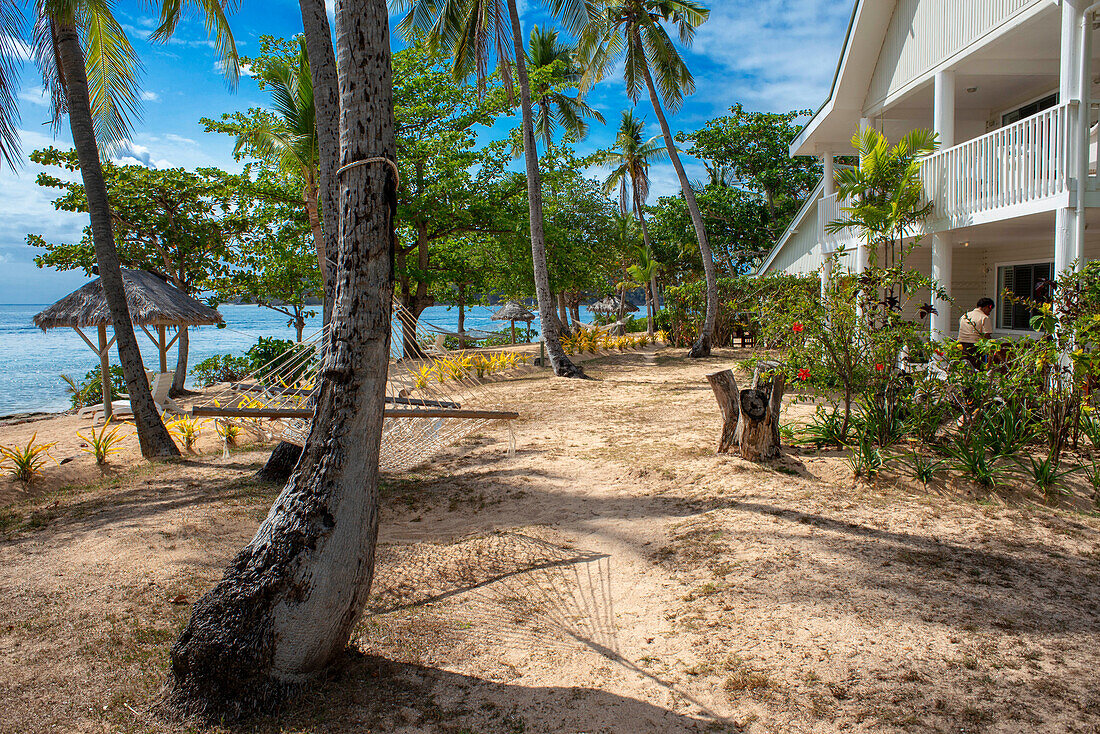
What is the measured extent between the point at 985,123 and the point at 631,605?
10340 millimetres

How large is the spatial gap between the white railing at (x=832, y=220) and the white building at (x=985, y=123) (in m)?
0.03

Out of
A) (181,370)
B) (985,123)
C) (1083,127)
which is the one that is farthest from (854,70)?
(181,370)

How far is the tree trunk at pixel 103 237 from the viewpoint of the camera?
19.0 feet

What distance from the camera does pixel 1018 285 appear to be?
9.76 metres

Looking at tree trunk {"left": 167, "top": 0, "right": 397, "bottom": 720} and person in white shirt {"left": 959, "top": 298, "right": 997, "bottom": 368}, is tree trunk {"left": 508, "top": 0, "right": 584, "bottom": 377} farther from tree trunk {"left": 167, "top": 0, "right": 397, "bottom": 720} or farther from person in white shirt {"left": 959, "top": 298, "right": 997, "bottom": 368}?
tree trunk {"left": 167, "top": 0, "right": 397, "bottom": 720}

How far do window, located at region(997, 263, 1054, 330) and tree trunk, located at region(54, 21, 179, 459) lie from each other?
11.2 meters

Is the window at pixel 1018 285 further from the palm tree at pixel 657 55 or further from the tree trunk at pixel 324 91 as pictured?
the tree trunk at pixel 324 91

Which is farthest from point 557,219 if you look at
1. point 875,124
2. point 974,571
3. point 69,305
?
point 974,571

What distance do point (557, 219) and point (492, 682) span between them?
64.7ft

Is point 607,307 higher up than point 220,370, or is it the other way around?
point 607,307

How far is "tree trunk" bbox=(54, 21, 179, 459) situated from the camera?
228 inches

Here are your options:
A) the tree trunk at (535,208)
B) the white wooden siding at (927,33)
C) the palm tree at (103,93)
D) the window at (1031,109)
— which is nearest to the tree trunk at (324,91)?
the palm tree at (103,93)

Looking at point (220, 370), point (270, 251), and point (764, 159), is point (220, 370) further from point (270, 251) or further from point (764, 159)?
point (764, 159)

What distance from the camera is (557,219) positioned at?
2114 cm
